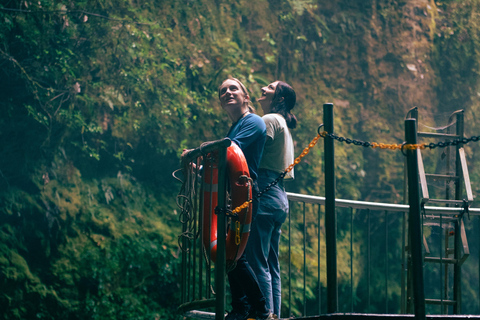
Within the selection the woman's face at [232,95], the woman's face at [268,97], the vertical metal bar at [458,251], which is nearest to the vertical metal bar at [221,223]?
the woman's face at [232,95]

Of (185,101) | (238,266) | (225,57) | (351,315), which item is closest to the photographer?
(351,315)

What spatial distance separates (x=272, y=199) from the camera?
13.5 ft

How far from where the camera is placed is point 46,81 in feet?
26.1

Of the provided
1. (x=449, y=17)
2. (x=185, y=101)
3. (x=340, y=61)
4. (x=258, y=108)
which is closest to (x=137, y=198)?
(x=185, y=101)

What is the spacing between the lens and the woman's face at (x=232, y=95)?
4.08 metres

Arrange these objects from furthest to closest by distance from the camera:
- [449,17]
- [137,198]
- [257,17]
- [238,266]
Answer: [449,17] < [257,17] < [137,198] < [238,266]

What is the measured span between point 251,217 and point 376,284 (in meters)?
6.79

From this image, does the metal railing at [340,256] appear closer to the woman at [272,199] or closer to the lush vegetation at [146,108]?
the woman at [272,199]

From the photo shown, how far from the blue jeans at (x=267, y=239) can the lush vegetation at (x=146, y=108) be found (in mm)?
3871

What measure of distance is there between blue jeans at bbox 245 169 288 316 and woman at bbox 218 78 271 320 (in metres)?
0.17

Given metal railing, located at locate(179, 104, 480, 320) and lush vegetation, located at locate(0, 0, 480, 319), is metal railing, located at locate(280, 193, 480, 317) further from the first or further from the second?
lush vegetation, located at locate(0, 0, 480, 319)

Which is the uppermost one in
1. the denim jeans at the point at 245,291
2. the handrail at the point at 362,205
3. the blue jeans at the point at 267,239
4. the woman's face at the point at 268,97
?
the woman's face at the point at 268,97

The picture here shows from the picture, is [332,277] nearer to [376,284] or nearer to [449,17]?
[376,284]

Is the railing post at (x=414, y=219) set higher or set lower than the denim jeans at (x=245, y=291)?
higher
